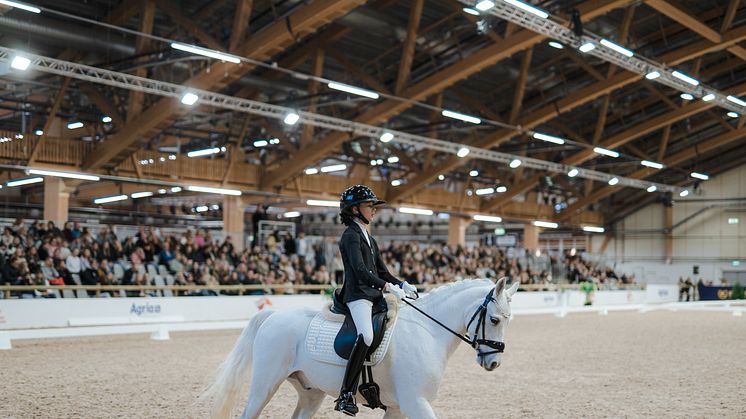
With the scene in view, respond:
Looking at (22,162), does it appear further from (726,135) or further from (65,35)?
(726,135)

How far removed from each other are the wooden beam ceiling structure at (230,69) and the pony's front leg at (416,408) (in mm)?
10057

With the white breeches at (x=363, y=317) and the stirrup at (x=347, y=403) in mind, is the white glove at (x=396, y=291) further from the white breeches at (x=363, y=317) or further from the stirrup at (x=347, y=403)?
the stirrup at (x=347, y=403)

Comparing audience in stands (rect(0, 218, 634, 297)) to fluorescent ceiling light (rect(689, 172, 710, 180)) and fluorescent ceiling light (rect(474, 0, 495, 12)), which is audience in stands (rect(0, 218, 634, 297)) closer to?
fluorescent ceiling light (rect(474, 0, 495, 12))

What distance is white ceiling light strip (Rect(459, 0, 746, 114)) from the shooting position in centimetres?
1406

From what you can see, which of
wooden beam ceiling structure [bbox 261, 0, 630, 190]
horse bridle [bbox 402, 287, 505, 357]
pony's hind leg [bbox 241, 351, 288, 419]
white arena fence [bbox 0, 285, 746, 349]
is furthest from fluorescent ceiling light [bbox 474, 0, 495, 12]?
pony's hind leg [bbox 241, 351, 288, 419]

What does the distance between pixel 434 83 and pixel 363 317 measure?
15.1 m

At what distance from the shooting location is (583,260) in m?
35.8

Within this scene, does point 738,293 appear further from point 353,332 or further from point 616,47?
point 353,332

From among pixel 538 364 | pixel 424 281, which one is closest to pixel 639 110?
pixel 424 281

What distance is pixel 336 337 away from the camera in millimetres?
4852

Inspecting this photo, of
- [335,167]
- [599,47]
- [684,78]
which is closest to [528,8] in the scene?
[599,47]

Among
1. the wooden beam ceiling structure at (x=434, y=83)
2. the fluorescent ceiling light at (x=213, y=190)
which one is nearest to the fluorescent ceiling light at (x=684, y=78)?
the wooden beam ceiling structure at (x=434, y=83)

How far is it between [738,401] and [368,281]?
524 cm

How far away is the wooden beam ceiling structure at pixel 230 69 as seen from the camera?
14.1 m
